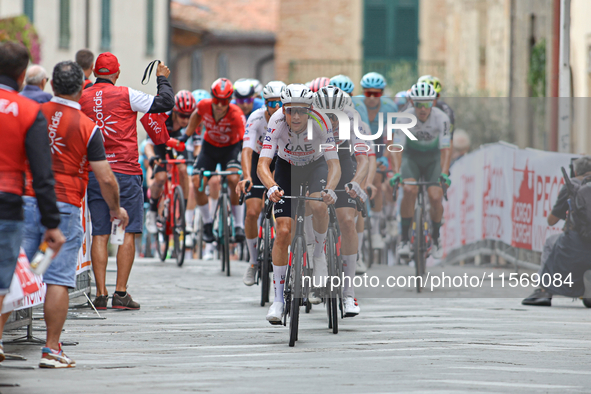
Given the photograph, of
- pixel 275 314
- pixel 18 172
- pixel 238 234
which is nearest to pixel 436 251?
pixel 238 234

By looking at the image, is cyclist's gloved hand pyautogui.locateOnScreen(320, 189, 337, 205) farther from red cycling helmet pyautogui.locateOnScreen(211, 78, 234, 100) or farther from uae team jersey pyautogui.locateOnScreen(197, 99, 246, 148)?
uae team jersey pyautogui.locateOnScreen(197, 99, 246, 148)

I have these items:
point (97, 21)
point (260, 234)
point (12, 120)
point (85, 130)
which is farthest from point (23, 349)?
point (97, 21)

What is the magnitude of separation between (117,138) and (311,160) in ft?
6.69

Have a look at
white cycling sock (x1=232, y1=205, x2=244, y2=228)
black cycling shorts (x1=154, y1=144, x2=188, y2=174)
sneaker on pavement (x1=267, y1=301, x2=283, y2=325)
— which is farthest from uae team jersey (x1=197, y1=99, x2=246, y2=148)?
sneaker on pavement (x1=267, y1=301, x2=283, y2=325)

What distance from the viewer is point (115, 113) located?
973cm

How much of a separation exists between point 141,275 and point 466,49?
970 inches

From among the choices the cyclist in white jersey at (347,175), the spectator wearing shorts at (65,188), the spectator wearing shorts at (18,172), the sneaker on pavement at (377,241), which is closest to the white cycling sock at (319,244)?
the cyclist in white jersey at (347,175)

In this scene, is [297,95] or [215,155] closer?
[297,95]

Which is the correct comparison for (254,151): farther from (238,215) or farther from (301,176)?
(238,215)

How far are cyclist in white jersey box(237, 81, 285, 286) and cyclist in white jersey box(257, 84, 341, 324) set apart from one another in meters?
1.47

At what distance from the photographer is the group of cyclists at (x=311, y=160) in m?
8.59

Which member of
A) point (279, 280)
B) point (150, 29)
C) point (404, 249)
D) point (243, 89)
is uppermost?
point (150, 29)

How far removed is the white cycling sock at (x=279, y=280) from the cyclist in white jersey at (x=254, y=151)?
1649mm

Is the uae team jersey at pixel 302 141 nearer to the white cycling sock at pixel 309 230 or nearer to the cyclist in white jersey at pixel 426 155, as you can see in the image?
the white cycling sock at pixel 309 230
